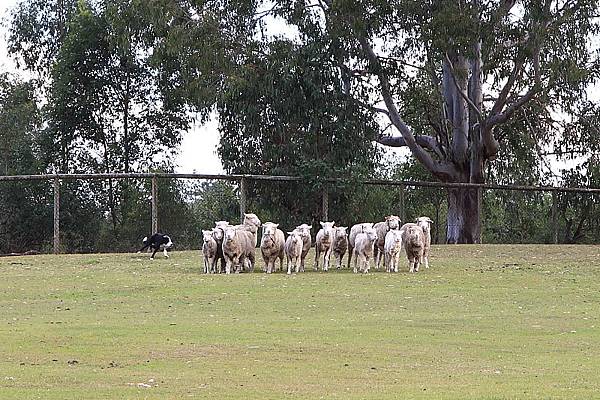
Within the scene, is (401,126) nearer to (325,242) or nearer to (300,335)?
(325,242)

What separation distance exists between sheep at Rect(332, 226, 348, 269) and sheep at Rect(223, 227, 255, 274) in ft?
6.66

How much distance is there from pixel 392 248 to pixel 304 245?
1810 mm

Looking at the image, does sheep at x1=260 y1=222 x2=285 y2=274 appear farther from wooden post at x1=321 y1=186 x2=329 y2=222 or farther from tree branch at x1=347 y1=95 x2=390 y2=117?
tree branch at x1=347 y1=95 x2=390 y2=117

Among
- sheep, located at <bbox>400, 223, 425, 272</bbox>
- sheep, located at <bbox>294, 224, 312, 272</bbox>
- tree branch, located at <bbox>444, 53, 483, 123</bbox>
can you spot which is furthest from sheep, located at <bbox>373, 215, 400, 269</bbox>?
tree branch, located at <bbox>444, 53, 483, 123</bbox>

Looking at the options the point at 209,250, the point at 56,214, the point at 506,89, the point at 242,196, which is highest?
the point at 506,89

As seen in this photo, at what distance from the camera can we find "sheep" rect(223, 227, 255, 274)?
2394 cm

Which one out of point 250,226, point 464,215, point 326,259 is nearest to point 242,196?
point 250,226

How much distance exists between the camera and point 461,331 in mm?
14867

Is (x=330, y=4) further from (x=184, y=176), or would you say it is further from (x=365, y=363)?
(x=365, y=363)

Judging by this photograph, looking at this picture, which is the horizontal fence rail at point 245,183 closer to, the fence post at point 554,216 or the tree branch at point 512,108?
the fence post at point 554,216

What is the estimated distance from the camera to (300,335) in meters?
14.3

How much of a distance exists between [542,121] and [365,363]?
98.3ft

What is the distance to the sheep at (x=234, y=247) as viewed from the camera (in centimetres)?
2394

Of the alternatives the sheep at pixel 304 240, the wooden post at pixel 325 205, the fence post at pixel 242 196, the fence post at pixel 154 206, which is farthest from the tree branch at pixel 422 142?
the sheep at pixel 304 240
